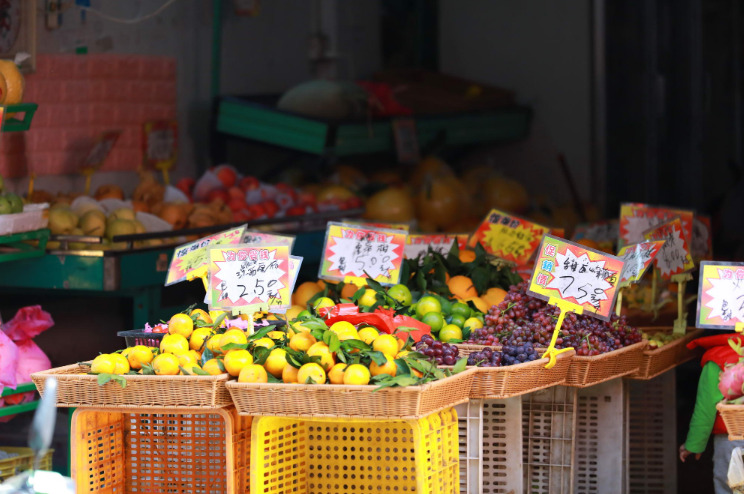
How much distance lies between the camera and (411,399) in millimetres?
2762

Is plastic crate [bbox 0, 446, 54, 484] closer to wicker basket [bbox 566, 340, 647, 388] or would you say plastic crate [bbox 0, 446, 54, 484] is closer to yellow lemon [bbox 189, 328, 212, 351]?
yellow lemon [bbox 189, 328, 212, 351]

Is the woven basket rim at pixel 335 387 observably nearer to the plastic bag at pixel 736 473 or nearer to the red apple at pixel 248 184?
the plastic bag at pixel 736 473

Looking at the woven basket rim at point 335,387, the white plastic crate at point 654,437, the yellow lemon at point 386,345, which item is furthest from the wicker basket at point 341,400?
the white plastic crate at point 654,437

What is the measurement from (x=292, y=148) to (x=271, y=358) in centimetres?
384

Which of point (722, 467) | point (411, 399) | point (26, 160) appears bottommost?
point (722, 467)

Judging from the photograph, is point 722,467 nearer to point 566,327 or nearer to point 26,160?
point 566,327

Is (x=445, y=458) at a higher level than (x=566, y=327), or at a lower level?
lower

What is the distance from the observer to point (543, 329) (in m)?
3.45

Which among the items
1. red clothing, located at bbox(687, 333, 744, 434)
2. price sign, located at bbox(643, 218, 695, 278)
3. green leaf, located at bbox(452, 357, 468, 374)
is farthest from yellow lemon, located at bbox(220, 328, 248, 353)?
price sign, located at bbox(643, 218, 695, 278)

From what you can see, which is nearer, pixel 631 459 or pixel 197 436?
pixel 197 436

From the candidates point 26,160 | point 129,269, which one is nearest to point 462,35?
point 26,160

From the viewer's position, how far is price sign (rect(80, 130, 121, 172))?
18.7 ft

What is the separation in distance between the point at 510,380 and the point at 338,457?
663 mm

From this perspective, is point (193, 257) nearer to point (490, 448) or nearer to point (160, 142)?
point (490, 448)
